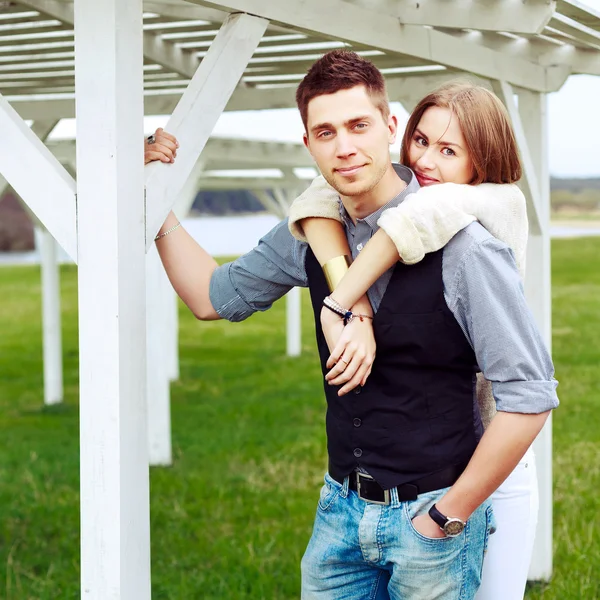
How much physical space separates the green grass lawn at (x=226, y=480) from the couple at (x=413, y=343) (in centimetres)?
254

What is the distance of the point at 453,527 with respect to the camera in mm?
2324

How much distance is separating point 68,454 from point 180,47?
4.19 meters

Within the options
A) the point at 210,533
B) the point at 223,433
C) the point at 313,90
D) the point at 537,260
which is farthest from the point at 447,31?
the point at 223,433

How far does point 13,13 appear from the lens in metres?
4.11

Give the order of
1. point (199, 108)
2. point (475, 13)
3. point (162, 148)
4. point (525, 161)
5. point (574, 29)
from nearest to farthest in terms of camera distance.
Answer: point (162, 148), point (199, 108), point (475, 13), point (574, 29), point (525, 161)

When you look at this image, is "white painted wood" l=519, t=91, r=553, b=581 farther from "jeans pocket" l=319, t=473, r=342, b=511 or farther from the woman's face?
"jeans pocket" l=319, t=473, r=342, b=511

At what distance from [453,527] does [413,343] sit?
17.1 inches

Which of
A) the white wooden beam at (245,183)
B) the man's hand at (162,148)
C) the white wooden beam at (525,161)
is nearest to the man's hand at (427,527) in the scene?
the man's hand at (162,148)

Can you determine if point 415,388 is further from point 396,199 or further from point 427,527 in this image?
point 396,199

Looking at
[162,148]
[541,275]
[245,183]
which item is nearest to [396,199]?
[162,148]

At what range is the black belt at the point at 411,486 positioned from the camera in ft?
7.80

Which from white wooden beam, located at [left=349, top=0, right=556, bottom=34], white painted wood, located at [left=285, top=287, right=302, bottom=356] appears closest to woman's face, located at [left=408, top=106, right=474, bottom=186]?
white wooden beam, located at [left=349, top=0, right=556, bottom=34]

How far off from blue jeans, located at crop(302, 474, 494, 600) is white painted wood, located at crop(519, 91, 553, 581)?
8.97 ft

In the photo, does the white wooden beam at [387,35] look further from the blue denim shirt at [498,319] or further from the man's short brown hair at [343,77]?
the blue denim shirt at [498,319]
